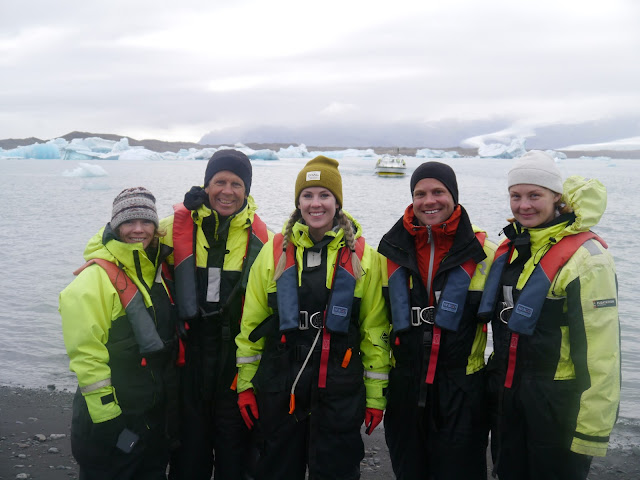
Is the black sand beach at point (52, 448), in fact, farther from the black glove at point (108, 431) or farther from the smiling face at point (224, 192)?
the smiling face at point (224, 192)

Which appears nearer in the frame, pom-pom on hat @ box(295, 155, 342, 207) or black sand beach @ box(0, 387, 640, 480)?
pom-pom on hat @ box(295, 155, 342, 207)

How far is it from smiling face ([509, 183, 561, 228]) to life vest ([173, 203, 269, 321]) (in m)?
1.41

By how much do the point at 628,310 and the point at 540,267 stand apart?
7.19 metres

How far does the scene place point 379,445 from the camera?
406 centimetres

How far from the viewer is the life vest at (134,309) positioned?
2535mm

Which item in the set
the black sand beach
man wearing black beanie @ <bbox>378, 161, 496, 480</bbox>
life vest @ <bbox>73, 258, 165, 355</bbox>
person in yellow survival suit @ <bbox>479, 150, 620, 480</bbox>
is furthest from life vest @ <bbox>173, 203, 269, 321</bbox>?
the black sand beach

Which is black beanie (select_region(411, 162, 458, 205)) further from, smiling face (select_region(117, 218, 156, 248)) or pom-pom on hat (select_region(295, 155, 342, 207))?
smiling face (select_region(117, 218, 156, 248))

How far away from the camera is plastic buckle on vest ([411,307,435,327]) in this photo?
103 inches

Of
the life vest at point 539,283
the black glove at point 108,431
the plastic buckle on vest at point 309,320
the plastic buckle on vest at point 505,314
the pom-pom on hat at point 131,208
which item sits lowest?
the black glove at point 108,431

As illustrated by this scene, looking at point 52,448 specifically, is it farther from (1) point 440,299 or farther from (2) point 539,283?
(2) point 539,283

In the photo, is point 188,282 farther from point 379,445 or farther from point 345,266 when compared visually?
point 379,445

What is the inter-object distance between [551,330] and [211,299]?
174cm

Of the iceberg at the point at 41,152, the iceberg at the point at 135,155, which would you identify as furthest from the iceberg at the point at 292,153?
the iceberg at the point at 41,152

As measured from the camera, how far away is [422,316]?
2.63 meters
